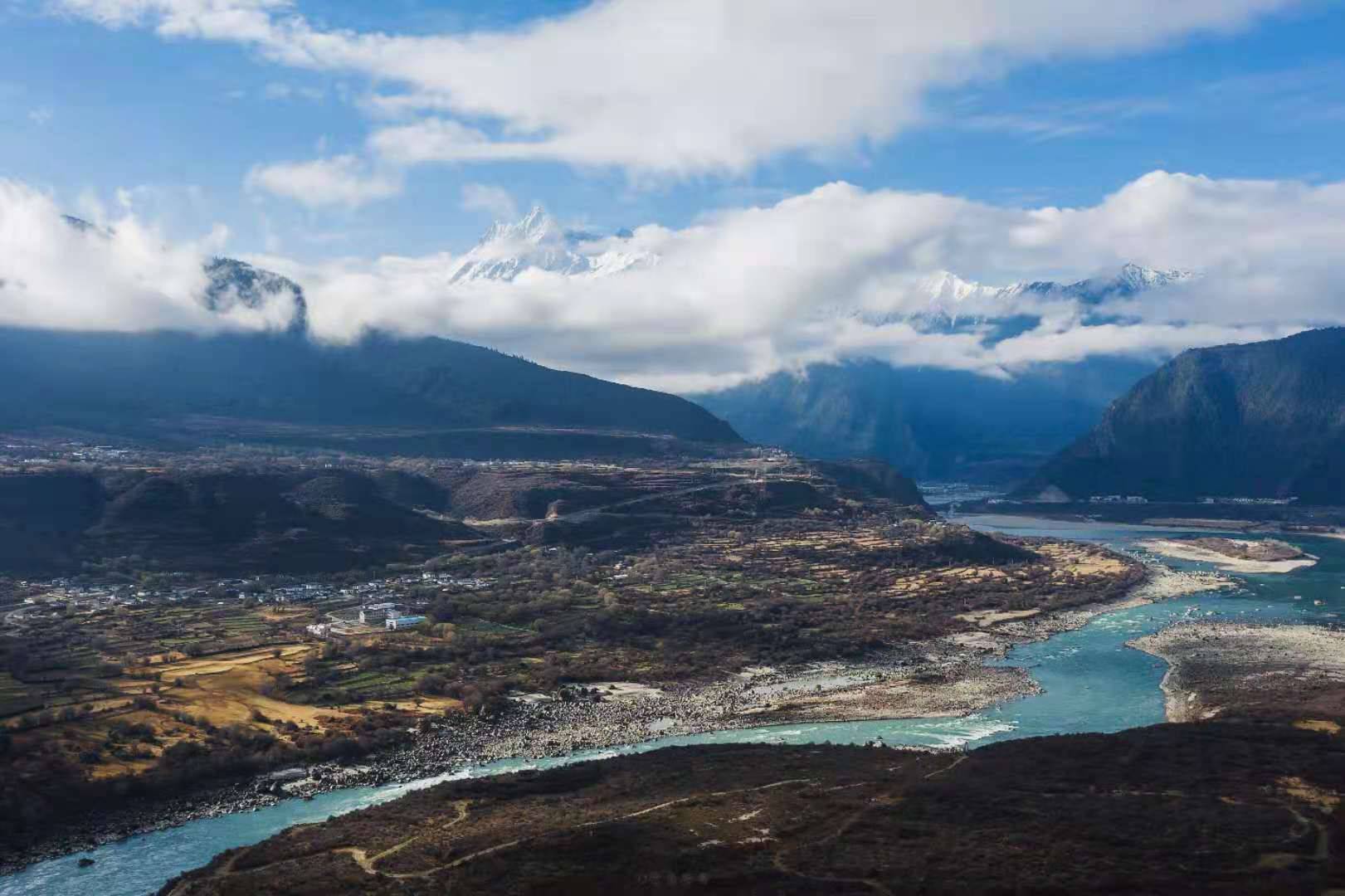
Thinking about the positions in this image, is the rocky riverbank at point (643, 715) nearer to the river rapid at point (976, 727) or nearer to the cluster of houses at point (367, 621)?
the river rapid at point (976, 727)

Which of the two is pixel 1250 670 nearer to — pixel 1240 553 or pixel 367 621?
pixel 367 621

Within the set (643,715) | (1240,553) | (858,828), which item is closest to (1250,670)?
(643,715)

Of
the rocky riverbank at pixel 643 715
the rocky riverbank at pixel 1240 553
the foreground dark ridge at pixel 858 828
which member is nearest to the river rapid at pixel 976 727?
the rocky riverbank at pixel 643 715

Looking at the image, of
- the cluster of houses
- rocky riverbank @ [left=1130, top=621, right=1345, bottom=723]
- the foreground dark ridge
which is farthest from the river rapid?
the cluster of houses

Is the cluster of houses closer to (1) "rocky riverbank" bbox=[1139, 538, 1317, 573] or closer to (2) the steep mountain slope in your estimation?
(2) the steep mountain slope

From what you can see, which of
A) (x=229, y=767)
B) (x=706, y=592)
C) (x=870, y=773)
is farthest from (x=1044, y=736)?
(x=706, y=592)
